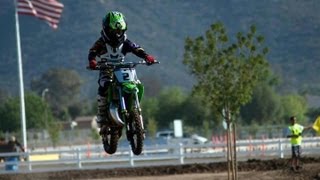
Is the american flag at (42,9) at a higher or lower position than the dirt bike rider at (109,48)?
→ higher

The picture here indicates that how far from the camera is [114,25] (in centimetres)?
1181

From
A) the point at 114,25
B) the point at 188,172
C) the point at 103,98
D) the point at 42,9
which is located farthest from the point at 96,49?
the point at 42,9

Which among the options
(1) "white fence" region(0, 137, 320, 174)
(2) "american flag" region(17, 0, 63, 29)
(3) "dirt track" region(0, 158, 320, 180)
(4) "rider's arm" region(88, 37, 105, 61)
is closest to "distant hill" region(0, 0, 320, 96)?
(2) "american flag" region(17, 0, 63, 29)

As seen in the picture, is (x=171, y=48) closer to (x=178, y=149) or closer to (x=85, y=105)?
(x=85, y=105)

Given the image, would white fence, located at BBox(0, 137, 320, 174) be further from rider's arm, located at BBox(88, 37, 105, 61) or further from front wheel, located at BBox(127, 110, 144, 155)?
rider's arm, located at BBox(88, 37, 105, 61)

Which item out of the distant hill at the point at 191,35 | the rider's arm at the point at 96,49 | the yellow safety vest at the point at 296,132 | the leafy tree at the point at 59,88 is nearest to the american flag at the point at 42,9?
the yellow safety vest at the point at 296,132

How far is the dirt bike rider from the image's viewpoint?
38.9ft

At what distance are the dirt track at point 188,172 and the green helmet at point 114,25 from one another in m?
16.1

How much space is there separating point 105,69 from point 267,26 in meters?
150

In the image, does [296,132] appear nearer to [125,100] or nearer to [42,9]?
[125,100]

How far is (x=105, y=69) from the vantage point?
40.0 feet

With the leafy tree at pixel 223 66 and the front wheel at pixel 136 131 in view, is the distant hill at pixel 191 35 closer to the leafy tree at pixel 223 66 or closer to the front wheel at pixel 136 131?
the leafy tree at pixel 223 66

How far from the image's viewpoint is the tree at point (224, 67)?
84.3 feet

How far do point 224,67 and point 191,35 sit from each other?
12574 centimetres
